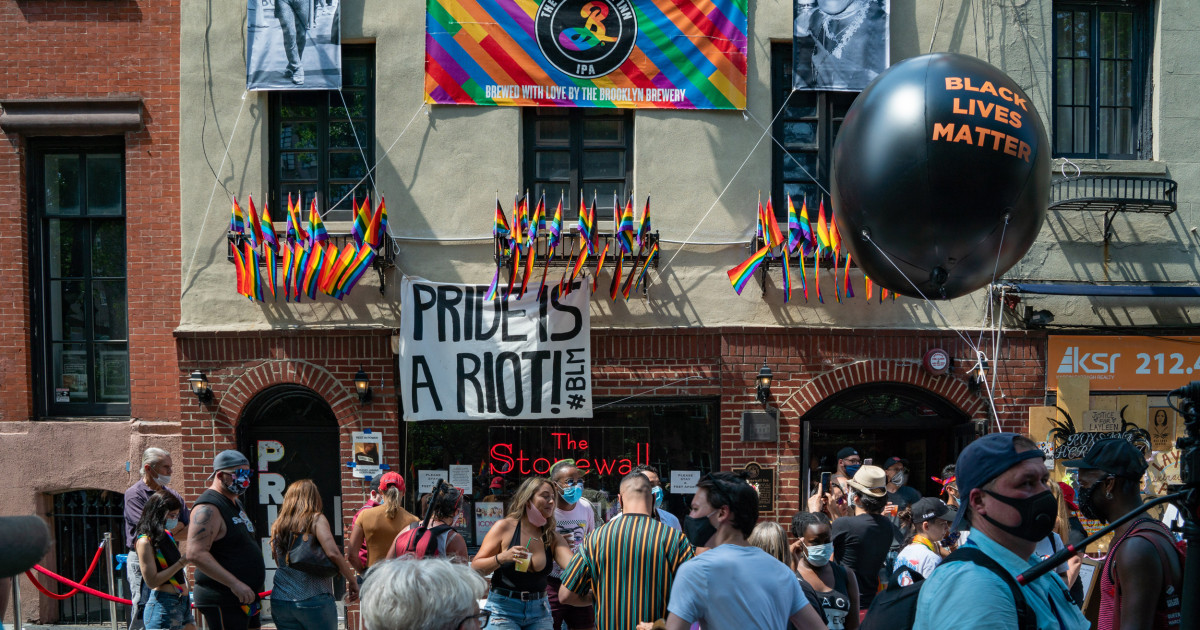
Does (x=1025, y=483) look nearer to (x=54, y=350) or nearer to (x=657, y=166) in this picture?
(x=657, y=166)

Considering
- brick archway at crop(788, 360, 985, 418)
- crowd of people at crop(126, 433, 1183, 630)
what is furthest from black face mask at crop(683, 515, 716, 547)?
brick archway at crop(788, 360, 985, 418)

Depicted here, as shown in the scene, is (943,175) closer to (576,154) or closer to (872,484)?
(872,484)

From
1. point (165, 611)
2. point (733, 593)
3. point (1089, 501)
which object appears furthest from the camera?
point (165, 611)

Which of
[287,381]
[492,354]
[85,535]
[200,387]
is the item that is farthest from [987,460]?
[85,535]

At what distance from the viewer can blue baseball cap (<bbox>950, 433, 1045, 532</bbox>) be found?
304 centimetres

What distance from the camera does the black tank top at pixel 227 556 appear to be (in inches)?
273

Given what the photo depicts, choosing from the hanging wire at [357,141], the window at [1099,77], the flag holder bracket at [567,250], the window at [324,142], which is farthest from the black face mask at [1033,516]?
the window at [1099,77]

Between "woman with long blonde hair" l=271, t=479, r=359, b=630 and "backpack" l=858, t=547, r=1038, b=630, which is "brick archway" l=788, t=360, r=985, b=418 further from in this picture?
"backpack" l=858, t=547, r=1038, b=630

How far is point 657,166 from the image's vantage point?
33.7ft

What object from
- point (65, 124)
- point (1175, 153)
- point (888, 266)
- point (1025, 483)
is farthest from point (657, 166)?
point (1025, 483)

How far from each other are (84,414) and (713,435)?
673 centimetres

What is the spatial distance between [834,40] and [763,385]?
365 centimetres

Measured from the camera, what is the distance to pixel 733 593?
13.8 ft

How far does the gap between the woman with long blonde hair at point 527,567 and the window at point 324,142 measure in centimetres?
484
